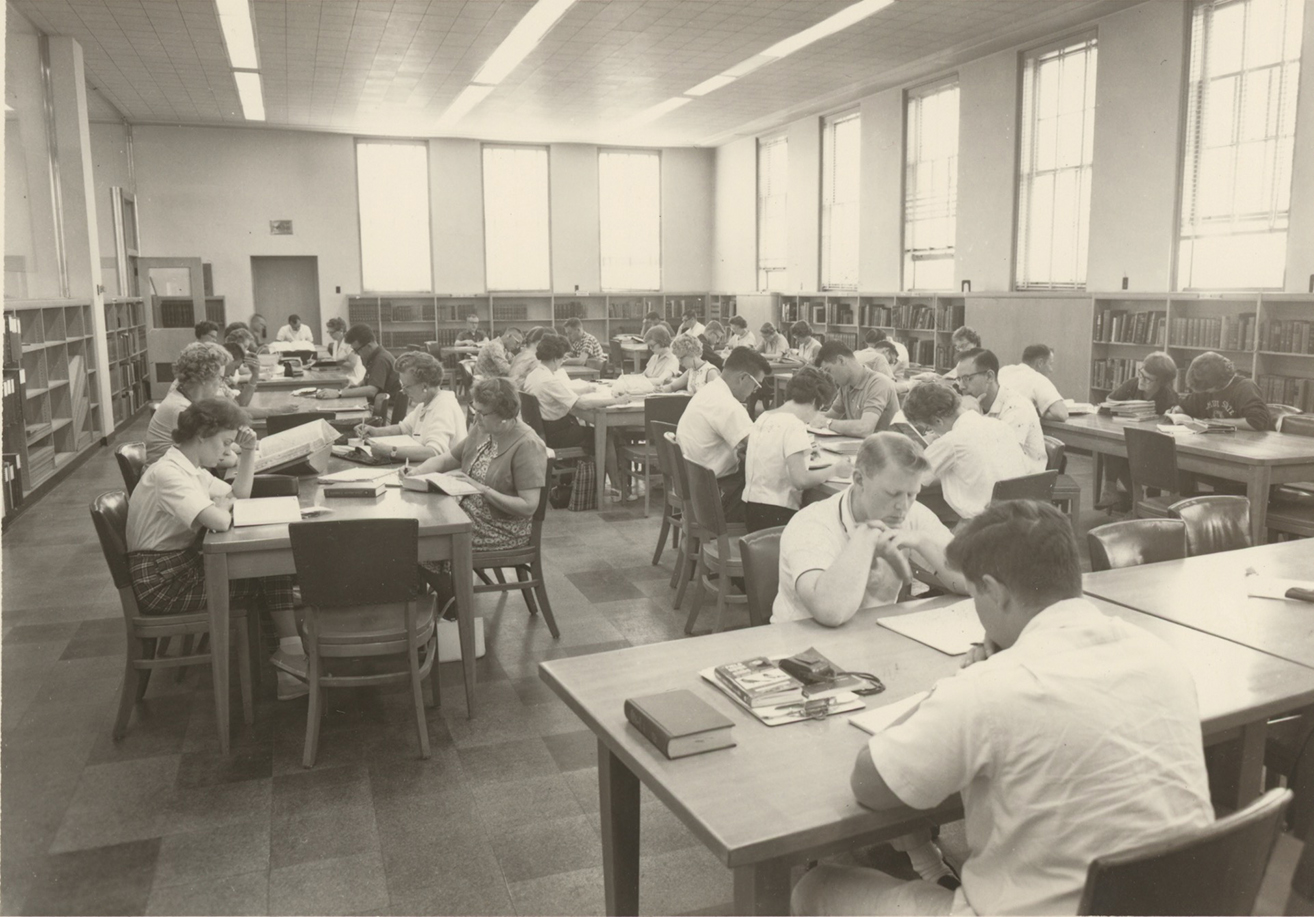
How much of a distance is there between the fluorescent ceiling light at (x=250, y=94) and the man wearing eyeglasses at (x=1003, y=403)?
9.16 meters

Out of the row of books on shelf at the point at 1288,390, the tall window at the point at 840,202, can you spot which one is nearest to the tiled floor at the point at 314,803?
the row of books on shelf at the point at 1288,390

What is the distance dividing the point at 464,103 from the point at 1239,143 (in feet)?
29.4

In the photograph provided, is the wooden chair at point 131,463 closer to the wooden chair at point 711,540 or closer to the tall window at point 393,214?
the wooden chair at point 711,540

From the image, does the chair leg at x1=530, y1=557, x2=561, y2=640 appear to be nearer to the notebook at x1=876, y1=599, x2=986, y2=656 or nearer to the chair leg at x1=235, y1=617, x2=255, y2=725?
the chair leg at x1=235, y1=617, x2=255, y2=725

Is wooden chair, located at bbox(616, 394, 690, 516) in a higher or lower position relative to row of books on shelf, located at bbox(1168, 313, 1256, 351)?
lower

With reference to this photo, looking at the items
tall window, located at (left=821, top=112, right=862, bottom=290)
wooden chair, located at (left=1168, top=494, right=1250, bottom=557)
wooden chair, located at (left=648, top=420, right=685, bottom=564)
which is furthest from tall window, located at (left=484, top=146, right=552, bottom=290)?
wooden chair, located at (left=1168, top=494, right=1250, bottom=557)

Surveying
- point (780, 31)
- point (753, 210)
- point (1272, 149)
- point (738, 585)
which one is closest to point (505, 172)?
point (753, 210)

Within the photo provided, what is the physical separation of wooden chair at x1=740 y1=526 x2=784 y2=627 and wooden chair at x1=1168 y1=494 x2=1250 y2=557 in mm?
1701

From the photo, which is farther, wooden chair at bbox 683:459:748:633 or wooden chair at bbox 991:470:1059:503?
wooden chair at bbox 683:459:748:633

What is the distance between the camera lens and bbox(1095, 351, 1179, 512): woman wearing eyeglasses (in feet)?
21.7

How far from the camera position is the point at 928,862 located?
198cm

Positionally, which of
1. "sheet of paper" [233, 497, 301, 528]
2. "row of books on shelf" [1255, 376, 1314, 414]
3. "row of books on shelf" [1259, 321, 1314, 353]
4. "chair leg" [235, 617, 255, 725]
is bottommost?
"chair leg" [235, 617, 255, 725]

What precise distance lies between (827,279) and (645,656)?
505 inches

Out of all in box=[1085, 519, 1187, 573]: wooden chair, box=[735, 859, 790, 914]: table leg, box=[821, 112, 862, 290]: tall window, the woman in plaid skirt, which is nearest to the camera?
box=[735, 859, 790, 914]: table leg
